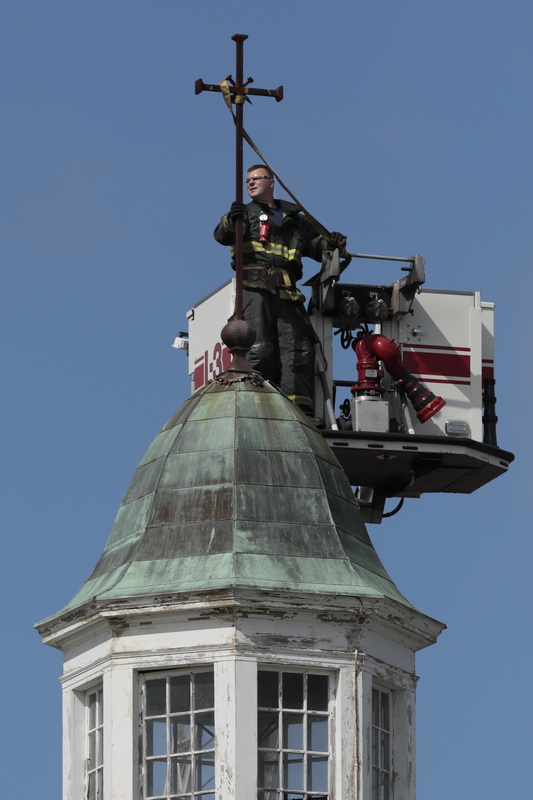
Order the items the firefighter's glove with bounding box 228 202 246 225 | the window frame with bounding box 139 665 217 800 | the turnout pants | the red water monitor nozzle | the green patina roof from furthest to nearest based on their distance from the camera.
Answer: the red water monitor nozzle
the turnout pants
the firefighter's glove with bounding box 228 202 246 225
the green patina roof
the window frame with bounding box 139 665 217 800

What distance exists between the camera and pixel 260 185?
4300cm

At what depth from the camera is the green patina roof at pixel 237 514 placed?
33844mm

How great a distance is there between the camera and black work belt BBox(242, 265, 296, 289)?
42.8 meters

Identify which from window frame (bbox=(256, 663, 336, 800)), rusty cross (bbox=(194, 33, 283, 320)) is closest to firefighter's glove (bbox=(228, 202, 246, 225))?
rusty cross (bbox=(194, 33, 283, 320))

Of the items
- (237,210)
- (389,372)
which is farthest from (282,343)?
(237,210)

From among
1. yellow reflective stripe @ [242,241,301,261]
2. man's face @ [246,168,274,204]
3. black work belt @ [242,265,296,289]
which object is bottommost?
black work belt @ [242,265,296,289]

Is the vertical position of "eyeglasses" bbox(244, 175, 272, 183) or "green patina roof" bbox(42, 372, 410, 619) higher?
"eyeglasses" bbox(244, 175, 272, 183)

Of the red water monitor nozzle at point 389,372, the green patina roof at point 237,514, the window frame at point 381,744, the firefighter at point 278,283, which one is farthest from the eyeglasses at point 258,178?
the window frame at point 381,744

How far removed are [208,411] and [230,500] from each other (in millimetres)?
1617

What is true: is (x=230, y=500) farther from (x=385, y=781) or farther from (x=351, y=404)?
(x=351, y=404)

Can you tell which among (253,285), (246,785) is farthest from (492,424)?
(246,785)

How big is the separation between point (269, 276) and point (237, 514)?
9159mm

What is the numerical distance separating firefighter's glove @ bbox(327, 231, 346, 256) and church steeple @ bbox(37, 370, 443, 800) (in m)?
9.10

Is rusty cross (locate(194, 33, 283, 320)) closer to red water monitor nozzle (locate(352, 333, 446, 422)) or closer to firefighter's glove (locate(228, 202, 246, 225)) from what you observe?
firefighter's glove (locate(228, 202, 246, 225))
